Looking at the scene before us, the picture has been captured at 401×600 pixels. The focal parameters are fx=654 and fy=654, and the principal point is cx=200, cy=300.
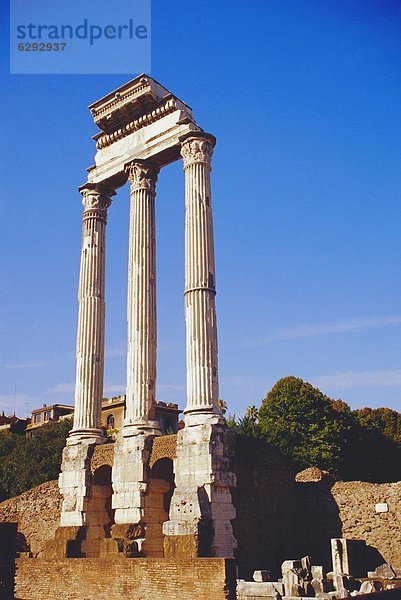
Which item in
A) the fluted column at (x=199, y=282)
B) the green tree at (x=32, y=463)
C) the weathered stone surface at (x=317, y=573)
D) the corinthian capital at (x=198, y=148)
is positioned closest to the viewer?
the weathered stone surface at (x=317, y=573)

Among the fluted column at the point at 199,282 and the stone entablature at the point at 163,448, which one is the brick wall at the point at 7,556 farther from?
the stone entablature at the point at 163,448

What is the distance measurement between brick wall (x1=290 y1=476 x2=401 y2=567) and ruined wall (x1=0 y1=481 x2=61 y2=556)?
836cm

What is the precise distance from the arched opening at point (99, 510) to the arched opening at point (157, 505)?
216 cm

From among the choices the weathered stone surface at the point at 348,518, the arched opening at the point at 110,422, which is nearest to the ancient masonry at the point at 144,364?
the weathered stone surface at the point at 348,518

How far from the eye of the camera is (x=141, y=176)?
75.0 feet

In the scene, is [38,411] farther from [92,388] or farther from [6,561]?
[6,561]

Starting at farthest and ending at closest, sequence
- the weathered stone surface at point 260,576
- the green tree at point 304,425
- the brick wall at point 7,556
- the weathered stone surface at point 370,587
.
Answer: the green tree at point 304,425 → the weathered stone surface at point 260,576 → the weathered stone surface at point 370,587 → the brick wall at point 7,556

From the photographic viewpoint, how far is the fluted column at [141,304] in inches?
797

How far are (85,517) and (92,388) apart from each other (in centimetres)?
419

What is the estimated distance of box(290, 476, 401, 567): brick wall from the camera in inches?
782

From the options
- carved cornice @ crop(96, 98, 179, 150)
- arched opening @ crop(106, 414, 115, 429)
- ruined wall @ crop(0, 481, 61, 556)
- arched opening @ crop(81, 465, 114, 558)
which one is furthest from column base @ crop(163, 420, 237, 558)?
arched opening @ crop(106, 414, 115, 429)

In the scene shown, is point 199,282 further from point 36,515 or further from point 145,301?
point 36,515

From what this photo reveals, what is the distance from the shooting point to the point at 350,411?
4119cm

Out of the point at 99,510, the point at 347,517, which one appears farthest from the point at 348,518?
the point at 99,510
